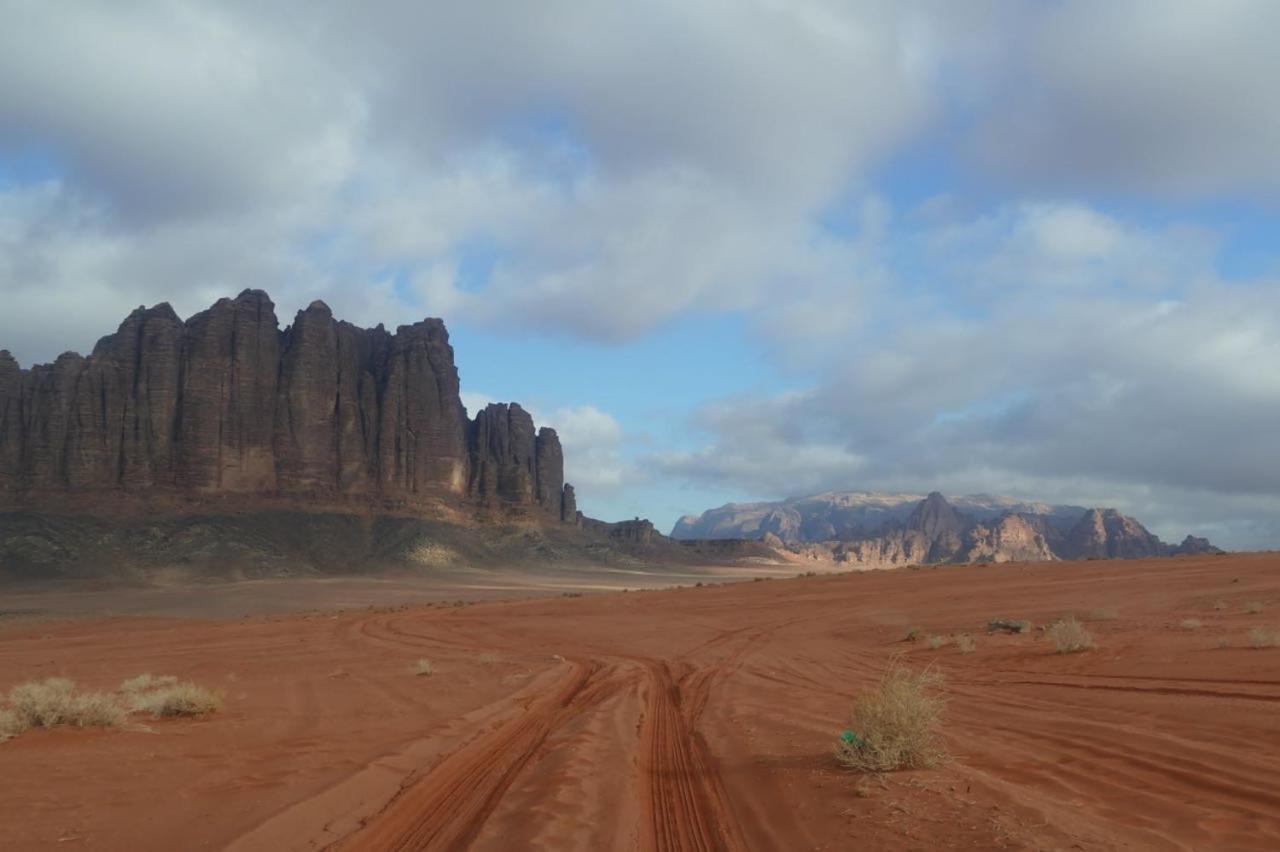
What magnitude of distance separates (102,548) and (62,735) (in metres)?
67.3

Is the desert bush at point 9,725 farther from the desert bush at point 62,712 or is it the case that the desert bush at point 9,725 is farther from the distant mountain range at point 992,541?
the distant mountain range at point 992,541

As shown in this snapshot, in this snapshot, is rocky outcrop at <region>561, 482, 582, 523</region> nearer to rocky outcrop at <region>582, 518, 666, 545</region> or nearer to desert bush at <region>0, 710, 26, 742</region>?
rocky outcrop at <region>582, 518, 666, 545</region>

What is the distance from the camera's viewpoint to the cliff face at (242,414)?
75688 millimetres

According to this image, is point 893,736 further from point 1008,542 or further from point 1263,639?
point 1008,542

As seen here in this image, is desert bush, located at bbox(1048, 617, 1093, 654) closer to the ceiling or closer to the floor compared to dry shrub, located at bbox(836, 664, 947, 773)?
closer to the floor

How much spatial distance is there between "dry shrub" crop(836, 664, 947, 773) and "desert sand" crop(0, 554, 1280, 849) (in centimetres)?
19

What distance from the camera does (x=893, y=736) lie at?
8.05m

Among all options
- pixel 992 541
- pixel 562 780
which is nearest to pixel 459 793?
pixel 562 780

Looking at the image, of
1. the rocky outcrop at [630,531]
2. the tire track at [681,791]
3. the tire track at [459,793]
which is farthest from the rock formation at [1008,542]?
A: the tire track at [459,793]

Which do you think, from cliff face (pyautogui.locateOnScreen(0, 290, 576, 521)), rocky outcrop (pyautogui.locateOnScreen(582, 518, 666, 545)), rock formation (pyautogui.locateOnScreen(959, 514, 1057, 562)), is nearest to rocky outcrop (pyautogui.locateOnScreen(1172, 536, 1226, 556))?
rock formation (pyautogui.locateOnScreen(959, 514, 1057, 562))

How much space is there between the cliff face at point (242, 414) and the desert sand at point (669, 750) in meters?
61.2

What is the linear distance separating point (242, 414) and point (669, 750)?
83756mm

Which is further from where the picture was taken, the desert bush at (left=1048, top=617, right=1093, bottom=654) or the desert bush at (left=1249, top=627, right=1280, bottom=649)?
the desert bush at (left=1048, top=617, right=1093, bottom=654)

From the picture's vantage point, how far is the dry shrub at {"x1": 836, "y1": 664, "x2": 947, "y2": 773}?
26.1ft
